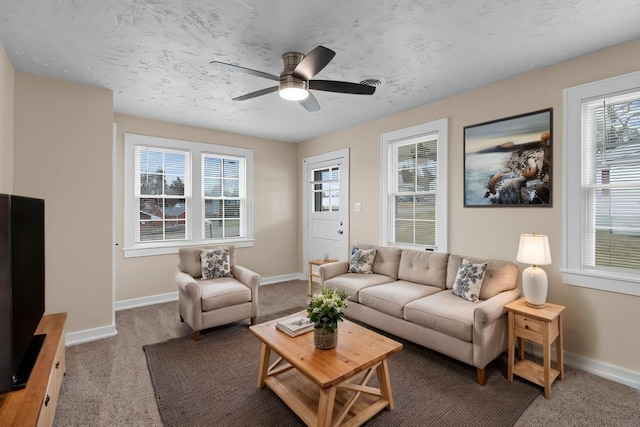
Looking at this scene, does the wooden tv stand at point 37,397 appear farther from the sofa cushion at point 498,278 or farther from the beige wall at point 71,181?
the sofa cushion at point 498,278

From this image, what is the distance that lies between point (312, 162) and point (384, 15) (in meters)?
3.51

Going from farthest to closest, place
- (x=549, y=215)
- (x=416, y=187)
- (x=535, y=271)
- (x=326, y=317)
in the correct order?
(x=416, y=187)
(x=549, y=215)
(x=535, y=271)
(x=326, y=317)

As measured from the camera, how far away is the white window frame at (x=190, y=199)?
4062 mm

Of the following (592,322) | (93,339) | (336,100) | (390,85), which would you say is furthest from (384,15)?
(93,339)

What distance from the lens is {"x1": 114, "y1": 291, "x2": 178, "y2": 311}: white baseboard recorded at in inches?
157

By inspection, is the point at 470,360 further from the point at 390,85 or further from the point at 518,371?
the point at 390,85

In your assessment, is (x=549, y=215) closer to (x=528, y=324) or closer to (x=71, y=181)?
(x=528, y=324)

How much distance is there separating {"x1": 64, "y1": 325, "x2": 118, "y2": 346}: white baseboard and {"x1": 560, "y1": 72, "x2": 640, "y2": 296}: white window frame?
4458 millimetres

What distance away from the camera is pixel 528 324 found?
2.34 m

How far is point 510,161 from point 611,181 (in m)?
0.76

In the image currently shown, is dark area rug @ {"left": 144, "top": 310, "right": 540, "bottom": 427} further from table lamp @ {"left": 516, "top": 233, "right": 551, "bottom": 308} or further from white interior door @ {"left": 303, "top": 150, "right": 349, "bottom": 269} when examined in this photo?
white interior door @ {"left": 303, "top": 150, "right": 349, "bottom": 269}

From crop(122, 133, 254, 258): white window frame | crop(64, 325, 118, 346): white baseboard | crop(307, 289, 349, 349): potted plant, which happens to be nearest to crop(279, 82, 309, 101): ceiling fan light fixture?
crop(307, 289, 349, 349): potted plant

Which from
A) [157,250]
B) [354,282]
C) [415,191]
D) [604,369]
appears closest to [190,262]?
[157,250]

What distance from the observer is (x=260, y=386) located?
2258mm
